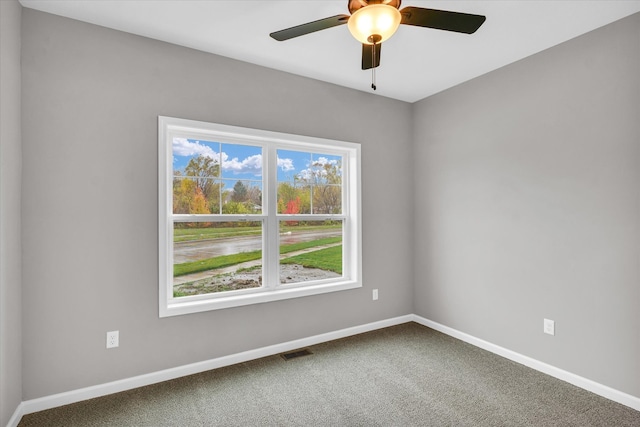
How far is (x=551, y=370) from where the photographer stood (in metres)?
2.72

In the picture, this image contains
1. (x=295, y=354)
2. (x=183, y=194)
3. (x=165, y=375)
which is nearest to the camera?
(x=165, y=375)

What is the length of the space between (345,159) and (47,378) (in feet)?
10.1

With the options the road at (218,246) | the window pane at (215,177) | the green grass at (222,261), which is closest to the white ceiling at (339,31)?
the window pane at (215,177)

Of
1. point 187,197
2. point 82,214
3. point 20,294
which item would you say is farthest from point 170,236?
point 20,294

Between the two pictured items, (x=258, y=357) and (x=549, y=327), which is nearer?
(x=549, y=327)

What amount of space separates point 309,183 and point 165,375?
2.11m

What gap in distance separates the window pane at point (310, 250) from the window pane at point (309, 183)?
157mm

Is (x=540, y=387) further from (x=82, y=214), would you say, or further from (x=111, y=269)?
(x=82, y=214)

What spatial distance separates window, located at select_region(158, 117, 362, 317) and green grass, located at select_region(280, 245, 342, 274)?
1 cm

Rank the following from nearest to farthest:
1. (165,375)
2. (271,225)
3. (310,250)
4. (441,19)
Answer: (441,19)
(165,375)
(271,225)
(310,250)

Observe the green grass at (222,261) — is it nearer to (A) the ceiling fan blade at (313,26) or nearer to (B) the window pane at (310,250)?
(B) the window pane at (310,250)

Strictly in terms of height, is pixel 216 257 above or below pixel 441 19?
below

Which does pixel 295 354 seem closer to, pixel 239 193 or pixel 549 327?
pixel 239 193

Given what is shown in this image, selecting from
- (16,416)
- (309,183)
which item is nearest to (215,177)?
(309,183)
